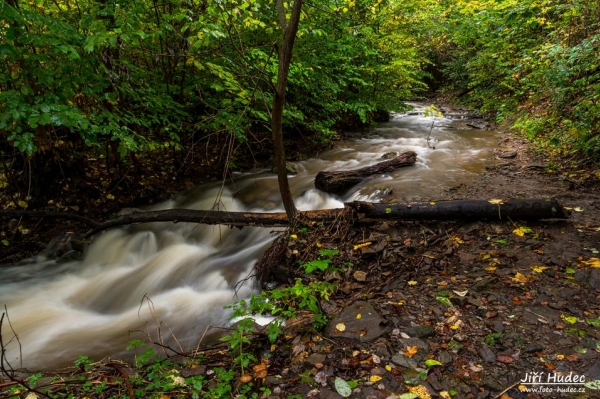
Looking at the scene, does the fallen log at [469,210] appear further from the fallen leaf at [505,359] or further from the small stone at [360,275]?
the fallen leaf at [505,359]

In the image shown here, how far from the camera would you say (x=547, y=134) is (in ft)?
25.5

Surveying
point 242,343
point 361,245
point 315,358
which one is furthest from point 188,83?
point 315,358

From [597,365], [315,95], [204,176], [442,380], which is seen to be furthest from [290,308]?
[315,95]

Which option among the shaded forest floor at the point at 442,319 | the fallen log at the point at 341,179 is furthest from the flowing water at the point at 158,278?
the shaded forest floor at the point at 442,319

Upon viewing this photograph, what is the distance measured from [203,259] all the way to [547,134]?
8174mm

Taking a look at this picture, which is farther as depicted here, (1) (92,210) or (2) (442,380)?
(1) (92,210)

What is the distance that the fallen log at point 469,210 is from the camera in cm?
391

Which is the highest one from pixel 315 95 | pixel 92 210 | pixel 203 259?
pixel 315 95

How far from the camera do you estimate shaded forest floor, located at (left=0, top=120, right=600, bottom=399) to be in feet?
7.32

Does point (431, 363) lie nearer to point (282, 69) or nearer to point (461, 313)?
point (461, 313)

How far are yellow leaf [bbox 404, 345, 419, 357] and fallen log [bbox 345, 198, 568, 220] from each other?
206 centimetres

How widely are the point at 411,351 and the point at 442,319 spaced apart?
1.59 feet

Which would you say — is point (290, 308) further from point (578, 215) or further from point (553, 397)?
point (578, 215)

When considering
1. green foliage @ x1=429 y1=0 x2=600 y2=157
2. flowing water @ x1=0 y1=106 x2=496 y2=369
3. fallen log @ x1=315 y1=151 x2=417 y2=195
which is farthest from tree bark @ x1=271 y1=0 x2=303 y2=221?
green foliage @ x1=429 y1=0 x2=600 y2=157
